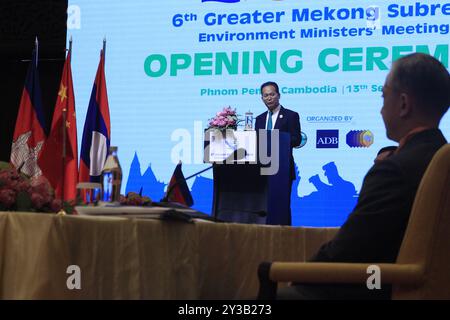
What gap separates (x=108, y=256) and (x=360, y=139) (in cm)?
464

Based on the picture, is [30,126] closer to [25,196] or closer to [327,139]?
[327,139]

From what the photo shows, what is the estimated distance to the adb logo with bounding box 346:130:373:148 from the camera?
20.1 ft

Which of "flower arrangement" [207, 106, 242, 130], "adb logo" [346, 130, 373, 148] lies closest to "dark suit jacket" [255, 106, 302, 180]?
"adb logo" [346, 130, 373, 148]

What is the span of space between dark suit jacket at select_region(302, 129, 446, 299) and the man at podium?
411cm

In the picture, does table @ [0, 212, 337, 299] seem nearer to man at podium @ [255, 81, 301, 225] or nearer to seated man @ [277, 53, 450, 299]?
seated man @ [277, 53, 450, 299]

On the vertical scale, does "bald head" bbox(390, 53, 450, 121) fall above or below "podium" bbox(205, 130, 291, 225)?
above

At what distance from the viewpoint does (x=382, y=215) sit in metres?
1.87

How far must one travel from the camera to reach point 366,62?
242 inches

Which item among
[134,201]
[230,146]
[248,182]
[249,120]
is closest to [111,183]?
[134,201]

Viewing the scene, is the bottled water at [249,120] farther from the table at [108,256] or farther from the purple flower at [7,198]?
the purple flower at [7,198]

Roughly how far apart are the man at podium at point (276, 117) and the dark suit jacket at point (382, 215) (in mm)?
4109

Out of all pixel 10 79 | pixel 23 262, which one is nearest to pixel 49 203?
pixel 23 262

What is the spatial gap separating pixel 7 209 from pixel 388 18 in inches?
190
